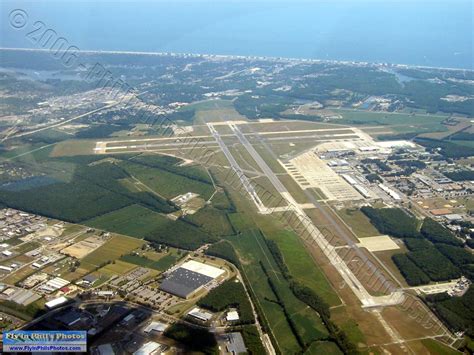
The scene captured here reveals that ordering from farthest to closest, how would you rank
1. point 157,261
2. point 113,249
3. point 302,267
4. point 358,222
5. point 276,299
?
point 358,222, point 113,249, point 157,261, point 302,267, point 276,299

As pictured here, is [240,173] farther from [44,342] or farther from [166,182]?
[44,342]

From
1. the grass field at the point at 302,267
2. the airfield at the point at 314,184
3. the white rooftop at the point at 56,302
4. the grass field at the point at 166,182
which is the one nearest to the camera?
the white rooftop at the point at 56,302

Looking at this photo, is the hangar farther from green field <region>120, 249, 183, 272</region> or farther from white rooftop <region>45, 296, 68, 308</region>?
white rooftop <region>45, 296, 68, 308</region>

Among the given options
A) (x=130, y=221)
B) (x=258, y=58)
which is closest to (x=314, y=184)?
(x=130, y=221)

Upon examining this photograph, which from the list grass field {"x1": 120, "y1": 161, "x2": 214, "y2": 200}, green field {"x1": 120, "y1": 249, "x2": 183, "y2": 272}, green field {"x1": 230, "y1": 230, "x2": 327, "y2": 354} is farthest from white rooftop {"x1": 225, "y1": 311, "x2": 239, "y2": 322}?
grass field {"x1": 120, "y1": 161, "x2": 214, "y2": 200}

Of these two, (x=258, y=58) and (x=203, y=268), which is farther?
(x=258, y=58)

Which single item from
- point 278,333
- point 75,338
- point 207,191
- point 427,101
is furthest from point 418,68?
point 75,338

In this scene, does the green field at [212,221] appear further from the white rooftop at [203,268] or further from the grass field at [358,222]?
the grass field at [358,222]

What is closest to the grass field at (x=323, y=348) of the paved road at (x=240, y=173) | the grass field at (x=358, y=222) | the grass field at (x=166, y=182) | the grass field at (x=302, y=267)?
the grass field at (x=302, y=267)
